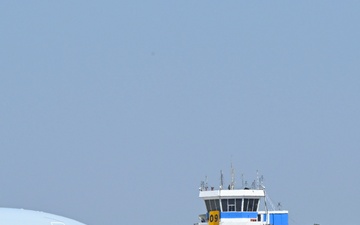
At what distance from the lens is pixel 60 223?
10888cm

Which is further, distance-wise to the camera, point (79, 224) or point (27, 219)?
point (79, 224)

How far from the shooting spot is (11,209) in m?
107

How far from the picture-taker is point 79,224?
11262 centimetres

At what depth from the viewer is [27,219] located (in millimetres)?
105625

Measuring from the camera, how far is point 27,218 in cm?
10581

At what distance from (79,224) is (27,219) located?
7.95 m

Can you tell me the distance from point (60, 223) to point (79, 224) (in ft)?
13.1

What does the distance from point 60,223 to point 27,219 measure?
13.3 feet

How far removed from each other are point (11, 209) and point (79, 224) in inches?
310

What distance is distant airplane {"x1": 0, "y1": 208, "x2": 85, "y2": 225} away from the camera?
10412cm

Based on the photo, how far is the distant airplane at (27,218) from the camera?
104m
